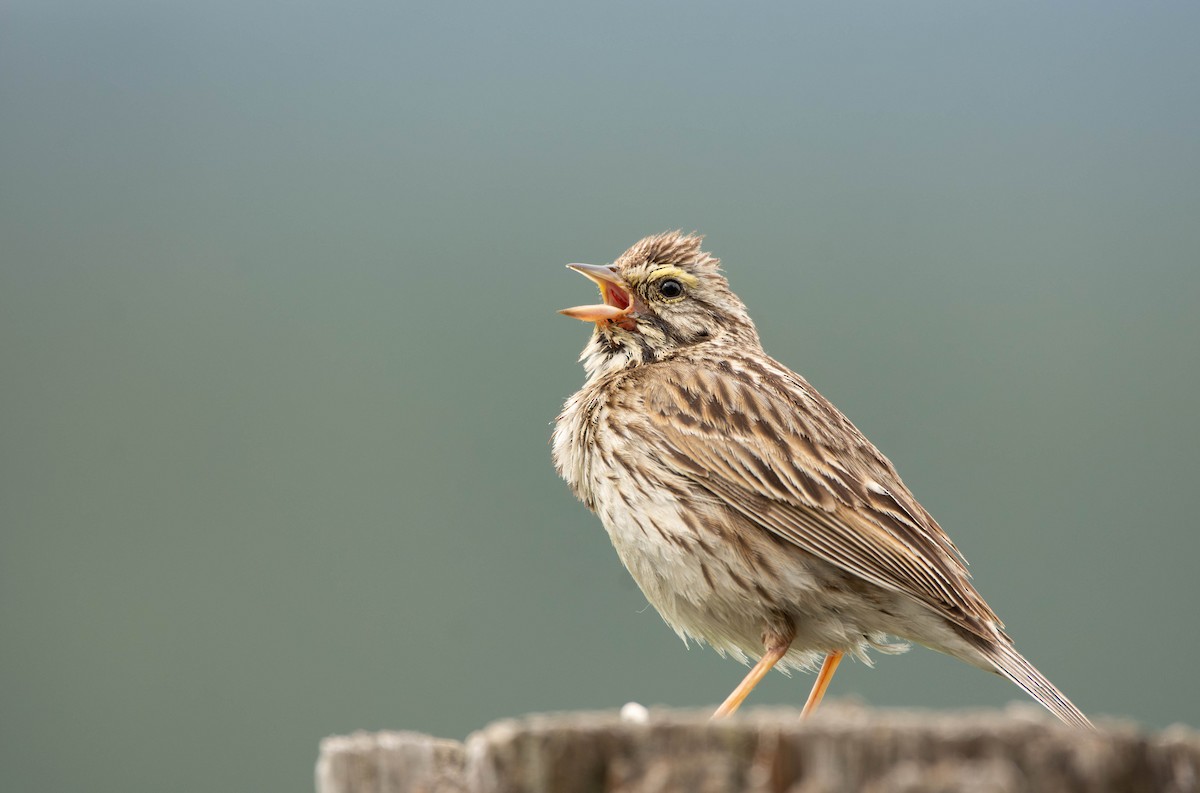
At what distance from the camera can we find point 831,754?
3633 millimetres

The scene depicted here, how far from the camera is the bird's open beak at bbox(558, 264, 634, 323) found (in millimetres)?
8930

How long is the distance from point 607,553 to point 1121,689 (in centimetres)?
1330

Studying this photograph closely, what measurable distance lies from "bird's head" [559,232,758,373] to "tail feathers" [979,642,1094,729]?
238 centimetres

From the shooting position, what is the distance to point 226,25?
14138 cm

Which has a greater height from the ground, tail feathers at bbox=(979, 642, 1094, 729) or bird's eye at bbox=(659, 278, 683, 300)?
bird's eye at bbox=(659, 278, 683, 300)

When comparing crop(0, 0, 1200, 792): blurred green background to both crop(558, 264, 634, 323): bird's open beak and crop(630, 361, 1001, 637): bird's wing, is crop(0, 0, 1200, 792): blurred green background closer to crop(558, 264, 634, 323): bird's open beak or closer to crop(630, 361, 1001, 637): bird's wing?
crop(558, 264, 634, 323): bird's open beak

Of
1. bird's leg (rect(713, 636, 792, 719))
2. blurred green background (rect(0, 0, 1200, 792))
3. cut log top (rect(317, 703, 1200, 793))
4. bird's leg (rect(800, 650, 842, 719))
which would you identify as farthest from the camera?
blurred green background (rect(0, 0, 1200, 792))

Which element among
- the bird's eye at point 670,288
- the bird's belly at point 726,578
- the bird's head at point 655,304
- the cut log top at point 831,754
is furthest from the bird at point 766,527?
the cut log top at point 831,754

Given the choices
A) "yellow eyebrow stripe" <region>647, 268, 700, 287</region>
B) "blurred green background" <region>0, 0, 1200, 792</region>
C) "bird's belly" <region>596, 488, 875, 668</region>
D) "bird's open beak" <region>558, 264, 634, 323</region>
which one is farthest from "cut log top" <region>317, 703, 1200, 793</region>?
"blurred green background" <region>0, 0, 1200, 792</region>

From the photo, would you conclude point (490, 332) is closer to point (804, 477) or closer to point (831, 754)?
point (804, 477)

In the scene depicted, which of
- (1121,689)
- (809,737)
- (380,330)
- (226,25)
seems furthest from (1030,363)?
(226,25)

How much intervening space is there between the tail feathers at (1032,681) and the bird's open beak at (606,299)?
259 cm

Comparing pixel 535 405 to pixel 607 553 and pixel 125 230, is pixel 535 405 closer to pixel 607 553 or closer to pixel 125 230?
pixel 607 553

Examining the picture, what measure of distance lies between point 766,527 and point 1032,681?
4.29ft
